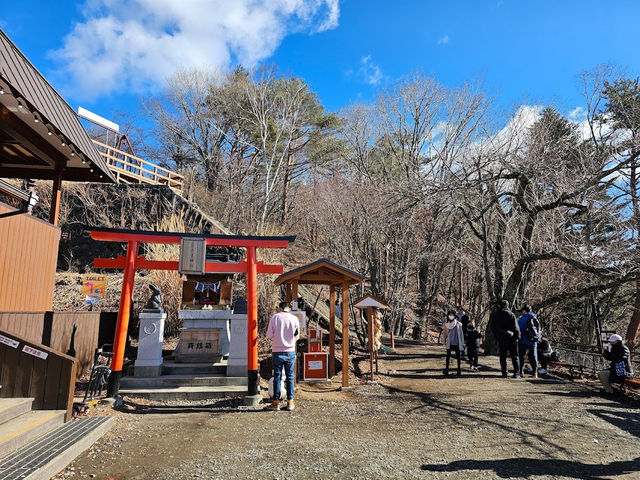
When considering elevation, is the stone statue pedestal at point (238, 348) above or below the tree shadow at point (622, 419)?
above

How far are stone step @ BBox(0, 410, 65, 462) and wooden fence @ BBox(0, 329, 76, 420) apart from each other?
0.18m

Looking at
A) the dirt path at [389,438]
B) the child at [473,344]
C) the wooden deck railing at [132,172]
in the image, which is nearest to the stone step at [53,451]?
the dirt path at [389,438]

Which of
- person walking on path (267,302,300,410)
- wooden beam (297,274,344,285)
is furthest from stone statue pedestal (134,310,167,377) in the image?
wooden beam (297,274,344,285)

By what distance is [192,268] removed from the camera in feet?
25.4

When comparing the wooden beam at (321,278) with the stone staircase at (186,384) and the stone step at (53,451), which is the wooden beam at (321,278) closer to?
the stone staircase at (186,384)

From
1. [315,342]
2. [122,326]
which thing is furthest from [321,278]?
[122,326]

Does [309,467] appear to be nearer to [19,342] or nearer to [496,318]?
[19,342]

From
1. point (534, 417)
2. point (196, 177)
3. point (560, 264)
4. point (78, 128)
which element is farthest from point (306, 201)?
point (534, 417)

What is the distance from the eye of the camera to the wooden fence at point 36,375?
5.55 metres

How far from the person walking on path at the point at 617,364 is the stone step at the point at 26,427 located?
9654mm

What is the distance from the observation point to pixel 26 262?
8164 millimetres

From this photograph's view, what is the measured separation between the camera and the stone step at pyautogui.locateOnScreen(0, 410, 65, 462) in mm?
4242

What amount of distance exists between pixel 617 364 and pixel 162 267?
9511 mm

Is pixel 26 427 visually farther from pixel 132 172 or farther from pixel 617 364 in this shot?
pixel 132 172
